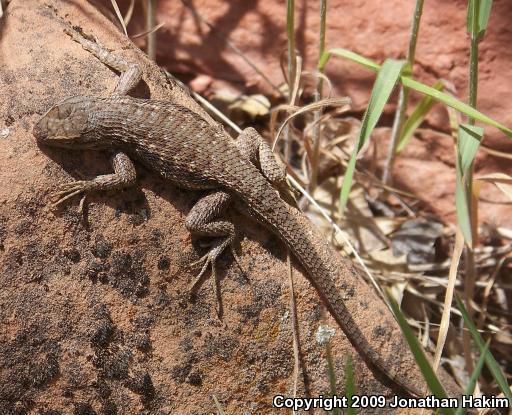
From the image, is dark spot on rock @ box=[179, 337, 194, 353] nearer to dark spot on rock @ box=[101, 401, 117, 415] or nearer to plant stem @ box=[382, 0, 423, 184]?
dark spot on rock @ box=[101, 401, 117, 415]

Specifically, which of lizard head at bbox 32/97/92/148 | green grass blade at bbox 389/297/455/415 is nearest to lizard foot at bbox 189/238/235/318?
lizard head at bbox 32/97/92/148

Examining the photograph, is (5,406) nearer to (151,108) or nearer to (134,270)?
(134,270)

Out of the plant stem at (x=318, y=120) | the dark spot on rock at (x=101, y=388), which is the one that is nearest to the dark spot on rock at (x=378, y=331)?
the plant stem at (x=318, y=120)

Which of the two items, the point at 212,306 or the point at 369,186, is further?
the point at 369,186

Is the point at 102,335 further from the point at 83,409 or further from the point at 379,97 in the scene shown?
the point at 379,97

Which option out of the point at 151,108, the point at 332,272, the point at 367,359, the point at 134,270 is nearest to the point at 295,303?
the point at 332,272

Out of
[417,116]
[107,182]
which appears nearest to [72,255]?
[107,182]

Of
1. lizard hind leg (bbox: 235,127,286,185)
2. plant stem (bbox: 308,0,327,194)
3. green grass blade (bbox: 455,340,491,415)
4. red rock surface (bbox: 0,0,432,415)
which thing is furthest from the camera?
lizard hind leg (bbox: 235,127,286,185)
